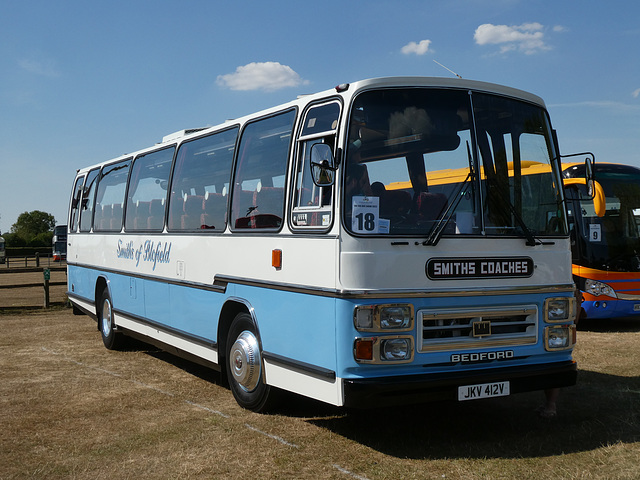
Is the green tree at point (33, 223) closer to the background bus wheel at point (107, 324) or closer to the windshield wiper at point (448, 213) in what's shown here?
the background bus wheel at point (107, 324)

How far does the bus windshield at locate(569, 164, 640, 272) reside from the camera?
545 inches

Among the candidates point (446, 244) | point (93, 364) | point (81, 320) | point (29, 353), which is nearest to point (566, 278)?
point (446, 244)

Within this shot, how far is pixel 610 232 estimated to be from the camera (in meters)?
14.0

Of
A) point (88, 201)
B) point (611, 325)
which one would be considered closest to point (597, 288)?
point (611, 325)

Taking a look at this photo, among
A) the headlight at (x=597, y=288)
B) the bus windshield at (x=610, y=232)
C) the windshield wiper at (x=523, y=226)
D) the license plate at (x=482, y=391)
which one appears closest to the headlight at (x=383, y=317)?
the license plate at (x=482, y=391)

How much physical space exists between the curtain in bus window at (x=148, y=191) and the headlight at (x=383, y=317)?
194 inches

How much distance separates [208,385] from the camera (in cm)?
902

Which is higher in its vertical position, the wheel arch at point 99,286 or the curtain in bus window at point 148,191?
the curtain in bus window at point 148,191

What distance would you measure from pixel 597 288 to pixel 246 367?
8.74 meters

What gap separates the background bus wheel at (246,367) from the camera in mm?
7242

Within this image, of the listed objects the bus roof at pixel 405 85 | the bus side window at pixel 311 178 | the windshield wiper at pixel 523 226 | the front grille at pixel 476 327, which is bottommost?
the front grille at pixel 476 327

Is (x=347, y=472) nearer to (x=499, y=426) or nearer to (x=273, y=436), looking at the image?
(x=273, y=436)

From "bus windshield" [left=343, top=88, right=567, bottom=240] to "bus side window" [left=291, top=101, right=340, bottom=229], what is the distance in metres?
0.24

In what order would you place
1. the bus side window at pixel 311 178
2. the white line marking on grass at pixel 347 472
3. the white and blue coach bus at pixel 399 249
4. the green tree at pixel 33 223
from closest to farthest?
1. the white line marking on grass at pixel 347 472
2. the white and blue coach bus at pixel 399 249
3. the bus side window at pixel 311 178
4. the green tree at pixel 33 223
